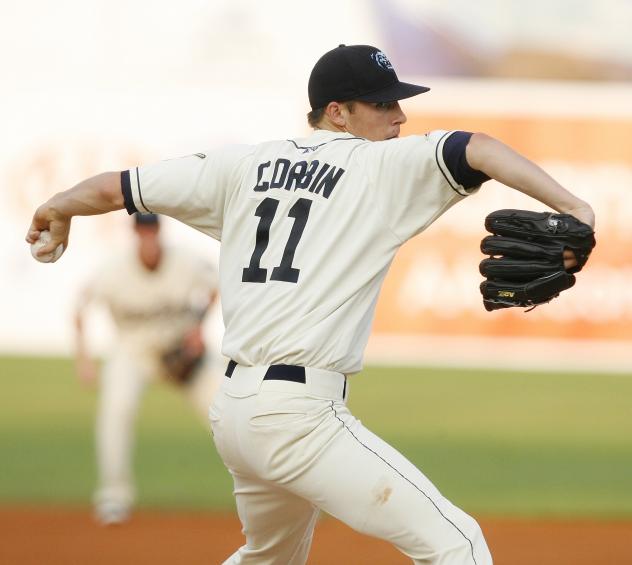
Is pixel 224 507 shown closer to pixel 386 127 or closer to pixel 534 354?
pixel 386 127

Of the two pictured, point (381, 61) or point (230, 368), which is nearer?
point (230, 368)

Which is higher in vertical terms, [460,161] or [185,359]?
[460,161]

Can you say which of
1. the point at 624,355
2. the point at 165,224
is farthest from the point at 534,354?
the point at 165,224

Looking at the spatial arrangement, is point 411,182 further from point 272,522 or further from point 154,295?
point 154,295

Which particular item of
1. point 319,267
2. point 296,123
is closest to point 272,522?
point 319,267

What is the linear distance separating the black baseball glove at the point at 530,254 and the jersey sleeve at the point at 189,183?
84 cm

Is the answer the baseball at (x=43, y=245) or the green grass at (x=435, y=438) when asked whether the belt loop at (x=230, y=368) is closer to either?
the baseball at (x=43, y=245)

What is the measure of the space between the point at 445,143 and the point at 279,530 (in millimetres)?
1338

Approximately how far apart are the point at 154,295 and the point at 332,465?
13.7ft

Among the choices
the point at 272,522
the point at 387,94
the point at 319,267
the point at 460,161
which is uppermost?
the point at 387,94

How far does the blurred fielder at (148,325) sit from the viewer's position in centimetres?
734

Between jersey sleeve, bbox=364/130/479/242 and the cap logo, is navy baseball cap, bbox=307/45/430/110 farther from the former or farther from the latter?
jersey sleeve, bbox=364/130/479/242

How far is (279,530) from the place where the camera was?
3.93 m

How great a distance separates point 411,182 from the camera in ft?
11.9
